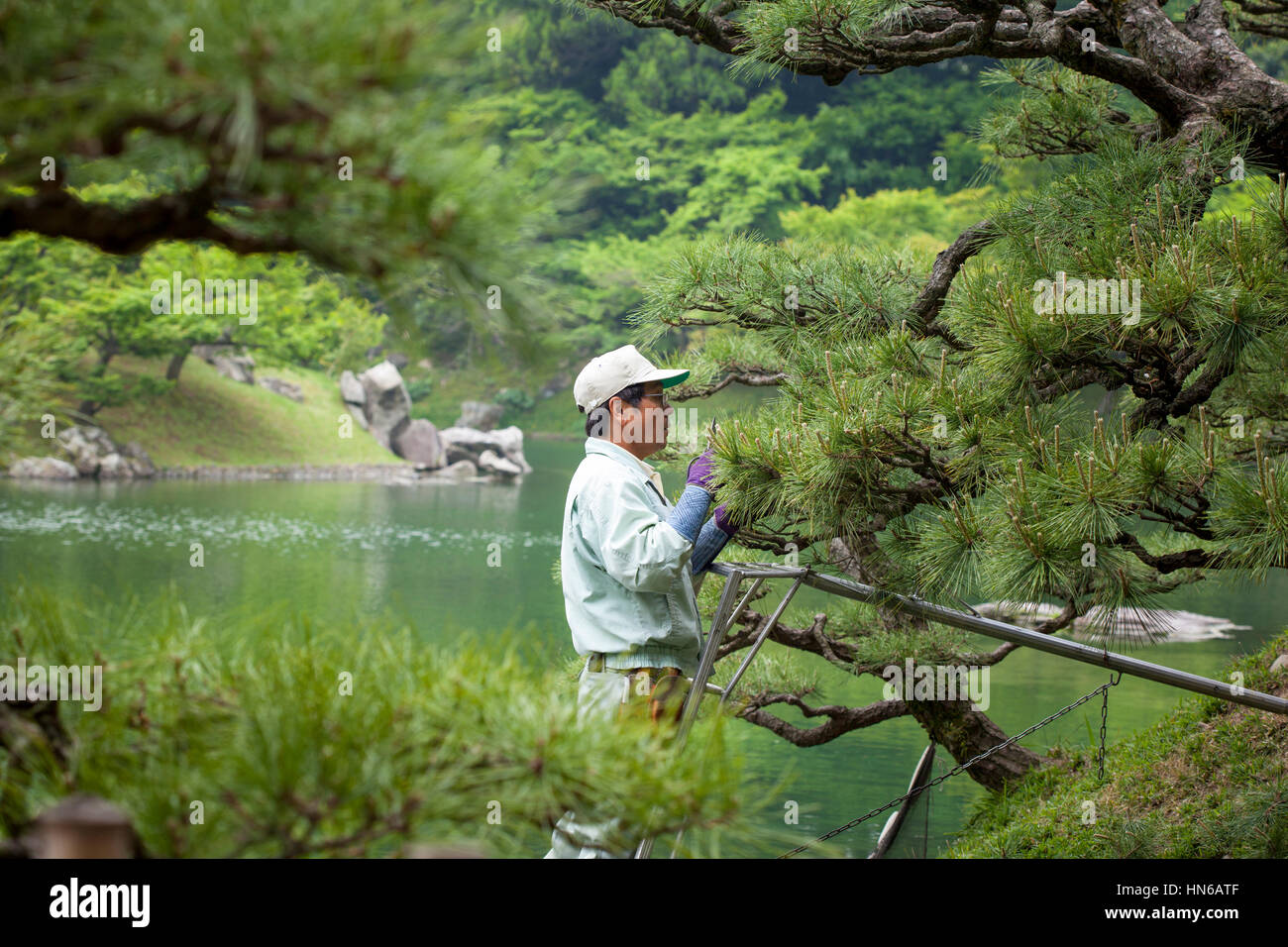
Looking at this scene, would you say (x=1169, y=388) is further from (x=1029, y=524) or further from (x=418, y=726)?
(x=418, y=726)

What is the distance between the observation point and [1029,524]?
5.56 ft

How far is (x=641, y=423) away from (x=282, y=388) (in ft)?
51.6

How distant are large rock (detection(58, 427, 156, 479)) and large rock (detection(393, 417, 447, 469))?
3.97 m

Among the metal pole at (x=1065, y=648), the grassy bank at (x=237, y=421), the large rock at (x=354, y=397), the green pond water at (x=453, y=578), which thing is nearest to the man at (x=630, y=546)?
the metal pole at (x=1065, y=648)

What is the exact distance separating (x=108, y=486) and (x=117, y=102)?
13705 millimetres

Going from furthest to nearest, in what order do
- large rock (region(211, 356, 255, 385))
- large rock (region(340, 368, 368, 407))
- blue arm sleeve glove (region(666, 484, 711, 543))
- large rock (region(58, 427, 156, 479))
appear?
large rock (region(340, 368, 368, 407)) → large rock (region(211, 356, 255, 385)) → large rock (region(58, 427, 156, 479)) → blue arm sleeve glove (region(666, 484, 711, 543))

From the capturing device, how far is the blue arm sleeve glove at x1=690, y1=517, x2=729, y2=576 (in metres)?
1.92

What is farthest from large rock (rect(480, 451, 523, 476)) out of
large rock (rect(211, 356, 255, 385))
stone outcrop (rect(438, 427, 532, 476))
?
large rock (rect(211, 356, 255, 385))

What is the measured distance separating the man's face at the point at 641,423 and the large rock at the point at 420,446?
14952 millimetres

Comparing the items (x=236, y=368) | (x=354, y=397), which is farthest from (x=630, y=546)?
(x=354, y=397)

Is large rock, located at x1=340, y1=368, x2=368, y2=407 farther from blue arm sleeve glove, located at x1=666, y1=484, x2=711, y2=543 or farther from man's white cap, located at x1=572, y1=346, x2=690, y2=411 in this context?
blue arm sleeve glove, located at x1=666, y1=484, x2=711, y2=543

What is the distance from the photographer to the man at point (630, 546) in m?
1.67

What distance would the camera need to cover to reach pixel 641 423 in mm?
1898
